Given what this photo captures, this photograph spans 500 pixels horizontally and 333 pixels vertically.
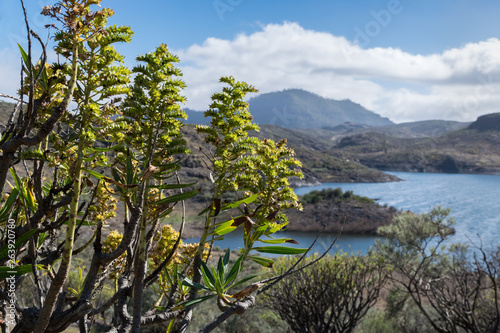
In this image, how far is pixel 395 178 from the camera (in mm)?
116312

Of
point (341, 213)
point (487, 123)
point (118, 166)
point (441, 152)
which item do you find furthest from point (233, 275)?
point (487, 123)

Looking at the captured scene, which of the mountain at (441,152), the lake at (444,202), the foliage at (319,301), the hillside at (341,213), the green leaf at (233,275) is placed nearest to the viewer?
the green leaf at (233,275)

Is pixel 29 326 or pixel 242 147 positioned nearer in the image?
pixel 29 326

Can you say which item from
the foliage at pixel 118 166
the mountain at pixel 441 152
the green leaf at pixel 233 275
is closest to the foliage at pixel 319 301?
the foliage at pixel 118 166

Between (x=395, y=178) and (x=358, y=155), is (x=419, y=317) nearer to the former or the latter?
(x=395, y=178)

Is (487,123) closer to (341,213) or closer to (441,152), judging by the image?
(441,152)

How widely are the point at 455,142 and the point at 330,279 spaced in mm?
Answer: 183198

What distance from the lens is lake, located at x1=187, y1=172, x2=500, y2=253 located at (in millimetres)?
48062

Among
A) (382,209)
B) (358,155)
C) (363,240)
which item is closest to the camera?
(363,240)

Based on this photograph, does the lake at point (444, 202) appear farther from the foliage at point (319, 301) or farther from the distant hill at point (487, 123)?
the distant hill at point (487, 123)

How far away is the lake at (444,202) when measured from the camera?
48.1 meters

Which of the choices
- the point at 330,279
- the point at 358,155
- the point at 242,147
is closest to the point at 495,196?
the point at 358,155

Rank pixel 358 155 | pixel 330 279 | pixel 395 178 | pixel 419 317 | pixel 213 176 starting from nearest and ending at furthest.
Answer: pixel 213 176, pixel 330 279, pixel 419 317, pixel 395 178, pixel 358 155

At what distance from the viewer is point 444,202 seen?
74.2 m
